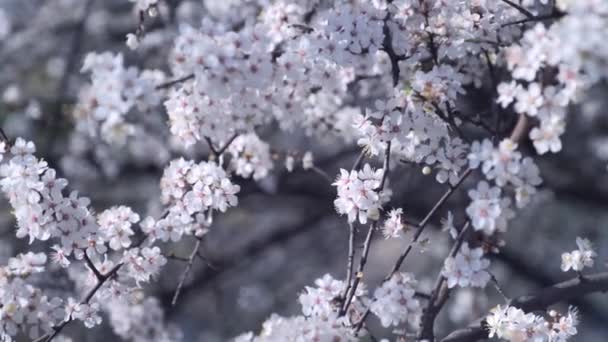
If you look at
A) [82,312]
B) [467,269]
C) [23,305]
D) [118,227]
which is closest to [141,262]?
[118,227]

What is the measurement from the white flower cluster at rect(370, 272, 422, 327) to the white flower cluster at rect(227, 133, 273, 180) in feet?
3.68

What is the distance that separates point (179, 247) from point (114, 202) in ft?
4.20

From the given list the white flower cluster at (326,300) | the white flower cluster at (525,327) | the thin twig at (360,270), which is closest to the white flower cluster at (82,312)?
the white flower cluster at (326,300)

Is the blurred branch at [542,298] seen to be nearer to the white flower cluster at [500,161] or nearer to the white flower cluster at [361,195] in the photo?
the white flower cluster at [361,195]

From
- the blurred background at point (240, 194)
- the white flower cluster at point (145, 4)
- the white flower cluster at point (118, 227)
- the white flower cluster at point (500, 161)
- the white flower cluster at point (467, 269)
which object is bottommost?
the white flower cluster at point (467, 269)

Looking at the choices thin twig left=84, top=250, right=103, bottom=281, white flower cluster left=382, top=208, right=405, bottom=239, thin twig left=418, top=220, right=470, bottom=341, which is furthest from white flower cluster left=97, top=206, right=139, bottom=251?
thin twig left=418, top=220, right=470, bottom=341

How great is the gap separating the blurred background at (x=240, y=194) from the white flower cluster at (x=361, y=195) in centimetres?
176

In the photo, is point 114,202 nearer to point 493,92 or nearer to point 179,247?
point 179,247

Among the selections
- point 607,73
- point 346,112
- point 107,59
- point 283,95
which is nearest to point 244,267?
point 346,112

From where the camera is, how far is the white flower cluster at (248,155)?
13.8ft

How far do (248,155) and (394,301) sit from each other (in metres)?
1.23

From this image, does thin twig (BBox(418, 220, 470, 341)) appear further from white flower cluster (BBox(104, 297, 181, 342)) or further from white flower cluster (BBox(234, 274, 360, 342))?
white flower cluster (BBox(104, 297, 181, 342))

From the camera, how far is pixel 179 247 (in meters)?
8.95

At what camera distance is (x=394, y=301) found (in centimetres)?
334
